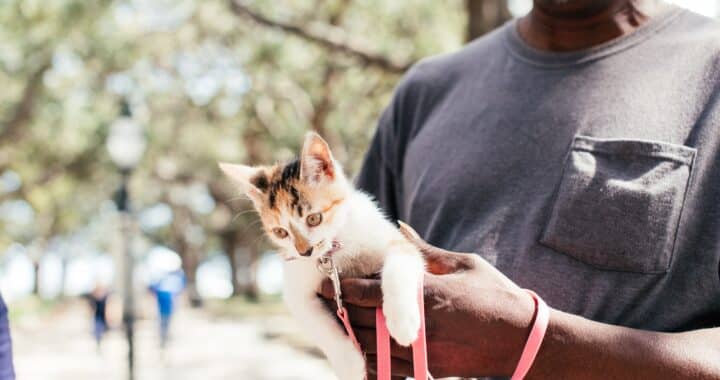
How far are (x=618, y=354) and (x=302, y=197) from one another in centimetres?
104

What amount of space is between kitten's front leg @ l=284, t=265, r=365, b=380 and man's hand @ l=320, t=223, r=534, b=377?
0.16m

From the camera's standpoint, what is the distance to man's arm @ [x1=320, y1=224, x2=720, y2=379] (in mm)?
1562

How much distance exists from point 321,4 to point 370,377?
13.5 m

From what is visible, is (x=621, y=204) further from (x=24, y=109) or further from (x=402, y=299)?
(x=24, y=109)

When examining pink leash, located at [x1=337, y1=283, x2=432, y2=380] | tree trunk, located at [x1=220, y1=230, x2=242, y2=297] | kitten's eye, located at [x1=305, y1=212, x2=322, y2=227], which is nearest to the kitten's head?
kitten's eye, located at [x1=305, y1=212, x2=322, y2=227]

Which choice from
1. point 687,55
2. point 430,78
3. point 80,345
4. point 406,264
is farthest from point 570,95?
point 80,345

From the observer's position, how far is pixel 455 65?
2.38 metres

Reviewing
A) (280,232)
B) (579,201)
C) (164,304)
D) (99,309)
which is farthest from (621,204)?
(99,309)

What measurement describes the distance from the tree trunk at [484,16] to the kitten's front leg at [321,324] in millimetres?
4573

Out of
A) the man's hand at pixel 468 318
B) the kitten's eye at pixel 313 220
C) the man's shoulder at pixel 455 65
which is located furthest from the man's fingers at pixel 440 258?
the man's shoulder at pixel 455 65

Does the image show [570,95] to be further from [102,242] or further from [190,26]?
[102,242]

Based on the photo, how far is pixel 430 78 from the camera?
94.8 inches

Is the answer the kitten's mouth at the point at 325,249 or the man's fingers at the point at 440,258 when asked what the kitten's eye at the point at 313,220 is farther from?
the man's fingers at the point at 440,258

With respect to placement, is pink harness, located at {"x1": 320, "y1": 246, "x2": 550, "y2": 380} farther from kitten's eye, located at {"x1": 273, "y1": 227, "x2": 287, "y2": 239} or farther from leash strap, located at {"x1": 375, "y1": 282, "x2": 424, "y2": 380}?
kitten's eye, located at {"x1": 273, "y1": 227, "x2": 287, "y2": 239}
